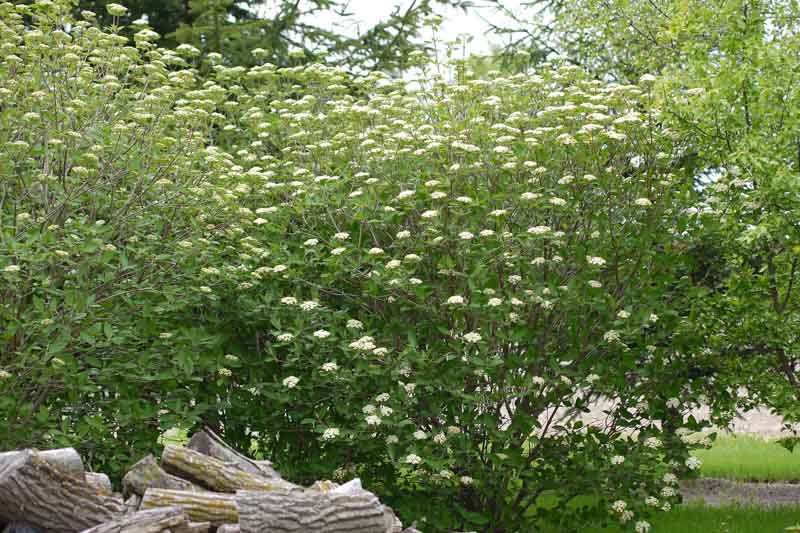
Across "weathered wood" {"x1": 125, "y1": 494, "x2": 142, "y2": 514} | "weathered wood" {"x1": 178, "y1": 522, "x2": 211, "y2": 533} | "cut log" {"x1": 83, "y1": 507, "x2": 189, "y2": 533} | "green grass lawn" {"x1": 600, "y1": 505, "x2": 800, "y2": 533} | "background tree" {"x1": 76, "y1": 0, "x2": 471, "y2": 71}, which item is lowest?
"green grass lawn" {"x1": 600, "y1": 505, "x2": 800, "y2": 533}

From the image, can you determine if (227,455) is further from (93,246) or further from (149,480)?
(93,246)

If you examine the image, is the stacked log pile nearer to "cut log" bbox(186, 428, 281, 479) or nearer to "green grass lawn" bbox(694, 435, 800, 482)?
"cut log" bbox(186, 428, 281, 479)

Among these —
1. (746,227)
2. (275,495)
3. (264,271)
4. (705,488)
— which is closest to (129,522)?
(275,495)

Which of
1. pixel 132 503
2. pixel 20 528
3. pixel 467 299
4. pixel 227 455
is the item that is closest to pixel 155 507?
pixel 132 503

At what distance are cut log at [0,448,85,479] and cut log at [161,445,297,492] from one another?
1.67 ft

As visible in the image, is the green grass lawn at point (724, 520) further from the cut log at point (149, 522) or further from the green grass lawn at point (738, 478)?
the cut log at point (149, 522)

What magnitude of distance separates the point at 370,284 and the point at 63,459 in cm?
241

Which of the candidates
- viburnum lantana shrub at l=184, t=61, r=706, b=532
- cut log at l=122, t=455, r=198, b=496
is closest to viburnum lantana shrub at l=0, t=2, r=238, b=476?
viburnum lantana shrub at l=184, t=61, r=706, b=532

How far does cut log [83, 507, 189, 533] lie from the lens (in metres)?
4.23

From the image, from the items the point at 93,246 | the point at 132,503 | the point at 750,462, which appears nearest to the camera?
the point at 132,503

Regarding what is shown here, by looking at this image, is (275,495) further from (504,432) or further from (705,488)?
(705,488)

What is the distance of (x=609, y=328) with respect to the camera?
258 inches

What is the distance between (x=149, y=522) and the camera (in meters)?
4.24

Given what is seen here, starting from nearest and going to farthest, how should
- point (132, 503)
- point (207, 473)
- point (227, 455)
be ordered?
point (132, 503), point (207, 473), point (227, 455)
